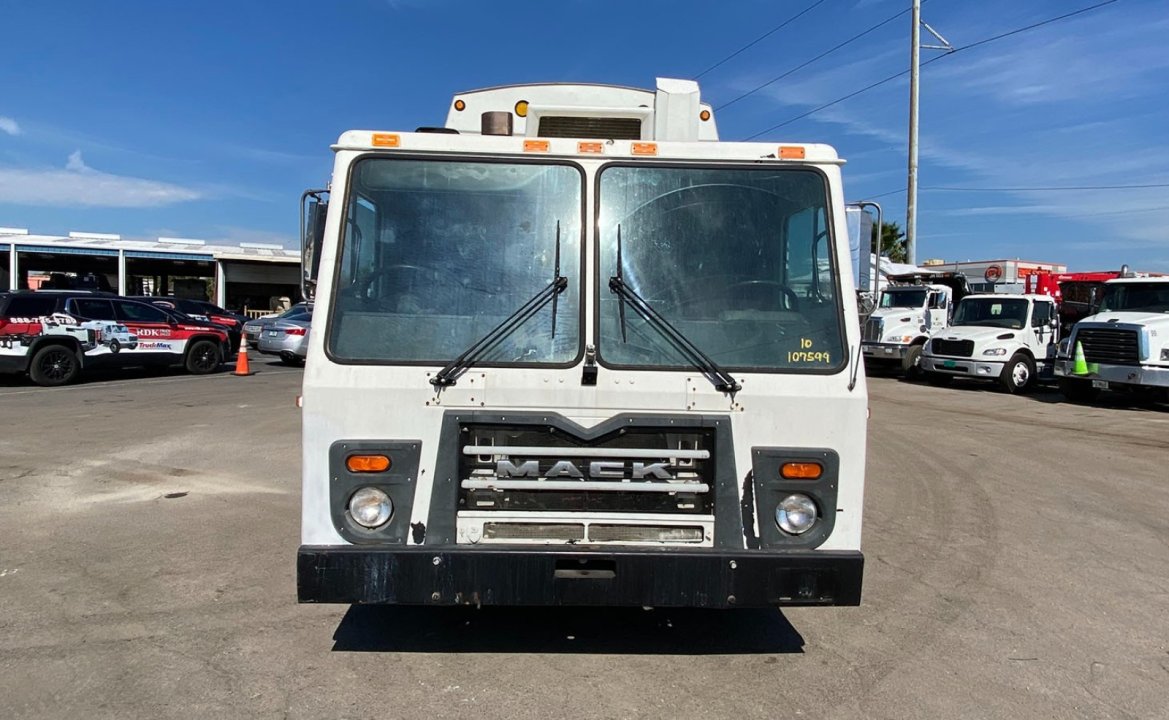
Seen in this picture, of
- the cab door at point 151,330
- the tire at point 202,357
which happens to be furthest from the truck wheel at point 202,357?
the cab door at point 151,330

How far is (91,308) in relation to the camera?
1634 centimetres

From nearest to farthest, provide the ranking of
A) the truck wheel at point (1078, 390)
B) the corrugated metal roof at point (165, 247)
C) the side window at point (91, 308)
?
the side window at point (91, 308) < the truck wheel at point (1078, 390) < the corrugated metal roof at point (165, 247)

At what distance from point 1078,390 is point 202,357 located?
62.1ft

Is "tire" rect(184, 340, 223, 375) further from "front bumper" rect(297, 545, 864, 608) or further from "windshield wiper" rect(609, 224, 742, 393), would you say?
"windshield wiper" rect(609, 224, 742, 393)

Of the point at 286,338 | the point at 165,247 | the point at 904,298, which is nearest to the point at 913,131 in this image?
the point at 904,298

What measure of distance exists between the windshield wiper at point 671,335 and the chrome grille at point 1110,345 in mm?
14639

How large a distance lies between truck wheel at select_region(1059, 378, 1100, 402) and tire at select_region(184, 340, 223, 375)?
18.4 m

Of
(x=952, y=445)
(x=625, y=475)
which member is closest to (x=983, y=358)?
(x=952, y=445)

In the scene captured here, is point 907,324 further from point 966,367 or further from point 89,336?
point 89,336

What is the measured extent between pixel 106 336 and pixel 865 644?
54.4ft

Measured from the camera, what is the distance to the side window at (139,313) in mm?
17084

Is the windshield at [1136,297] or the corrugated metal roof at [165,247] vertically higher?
the corrugated metal roof at [165,247]

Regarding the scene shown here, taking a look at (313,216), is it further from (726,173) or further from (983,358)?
(983,358)

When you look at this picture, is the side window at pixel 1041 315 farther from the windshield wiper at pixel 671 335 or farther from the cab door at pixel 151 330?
the cab door at pixel 151 330
